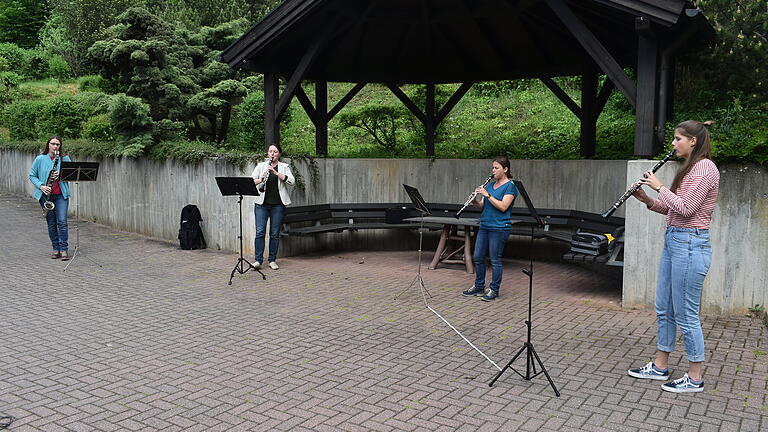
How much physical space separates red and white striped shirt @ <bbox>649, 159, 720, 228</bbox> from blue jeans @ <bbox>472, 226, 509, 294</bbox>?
3234 millimetres

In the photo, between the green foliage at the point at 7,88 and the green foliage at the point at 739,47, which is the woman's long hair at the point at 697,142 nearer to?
the green foliage at the point at 739,47

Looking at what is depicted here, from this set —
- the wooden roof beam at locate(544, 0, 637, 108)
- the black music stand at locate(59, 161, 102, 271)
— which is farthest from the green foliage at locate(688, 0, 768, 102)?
the black music stand at locate(59, 161, 102, 271)

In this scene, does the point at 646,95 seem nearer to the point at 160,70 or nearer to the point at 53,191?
the point at 53,191

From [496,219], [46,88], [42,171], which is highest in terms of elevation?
[46,88]

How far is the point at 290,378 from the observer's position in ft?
16.9

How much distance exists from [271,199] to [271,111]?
218 centimetres

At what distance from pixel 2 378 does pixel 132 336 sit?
4.50ft

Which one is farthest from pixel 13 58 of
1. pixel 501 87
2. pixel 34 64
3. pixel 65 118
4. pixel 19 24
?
pixel 501 87

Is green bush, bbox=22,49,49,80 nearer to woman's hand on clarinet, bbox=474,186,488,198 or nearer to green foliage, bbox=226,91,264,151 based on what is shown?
green foliage, bbox=226,91,264,151

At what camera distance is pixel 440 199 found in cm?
1225

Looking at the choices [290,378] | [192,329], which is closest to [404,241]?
[192,329]

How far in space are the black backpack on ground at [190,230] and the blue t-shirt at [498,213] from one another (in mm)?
6057

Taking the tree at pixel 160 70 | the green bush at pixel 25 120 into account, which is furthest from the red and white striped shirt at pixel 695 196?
the green bush at pixel 25 120

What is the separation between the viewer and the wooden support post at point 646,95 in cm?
775
